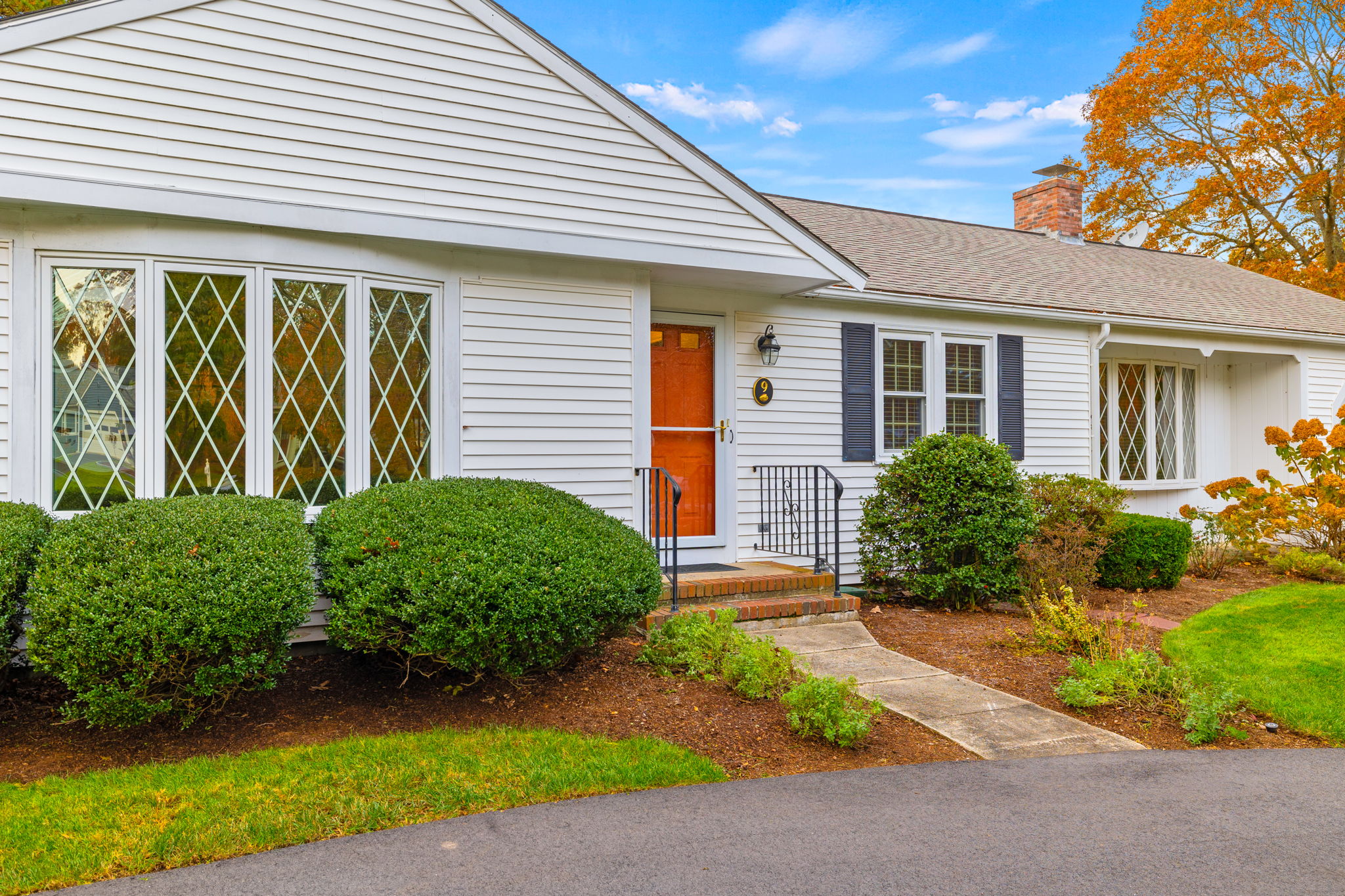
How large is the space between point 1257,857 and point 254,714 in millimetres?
4432

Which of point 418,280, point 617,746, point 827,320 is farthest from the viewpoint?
point 827,320

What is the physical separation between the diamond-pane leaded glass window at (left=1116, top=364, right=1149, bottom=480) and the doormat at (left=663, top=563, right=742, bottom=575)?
6089 millimetres

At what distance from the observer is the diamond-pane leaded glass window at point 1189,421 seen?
1171 centimetres

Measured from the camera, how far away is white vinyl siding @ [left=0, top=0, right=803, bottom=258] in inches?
201

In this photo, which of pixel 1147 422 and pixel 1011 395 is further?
pixel 1147 422

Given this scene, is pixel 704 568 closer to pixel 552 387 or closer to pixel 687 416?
pixel 687 416

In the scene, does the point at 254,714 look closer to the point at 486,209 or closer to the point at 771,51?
the point at 486,209

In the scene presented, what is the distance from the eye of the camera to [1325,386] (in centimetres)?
1208

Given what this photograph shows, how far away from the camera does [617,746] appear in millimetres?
4113

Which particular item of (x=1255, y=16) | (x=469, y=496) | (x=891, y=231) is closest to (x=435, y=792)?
(x=469, y=496)

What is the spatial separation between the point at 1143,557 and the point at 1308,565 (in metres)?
2.06

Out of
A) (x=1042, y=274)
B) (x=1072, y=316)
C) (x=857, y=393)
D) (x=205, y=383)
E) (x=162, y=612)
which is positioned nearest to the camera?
(x=162, y=612)

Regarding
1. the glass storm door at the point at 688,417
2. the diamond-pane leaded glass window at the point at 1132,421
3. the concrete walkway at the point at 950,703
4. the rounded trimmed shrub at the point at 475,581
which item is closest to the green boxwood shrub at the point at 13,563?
the rounded trimmed shrub at the point at 475,581

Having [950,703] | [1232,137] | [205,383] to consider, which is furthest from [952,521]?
[1232,137]
